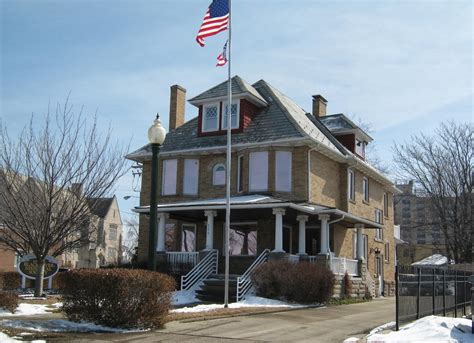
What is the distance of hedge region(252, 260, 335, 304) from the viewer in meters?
20.4

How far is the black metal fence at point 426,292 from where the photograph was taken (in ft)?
42.5

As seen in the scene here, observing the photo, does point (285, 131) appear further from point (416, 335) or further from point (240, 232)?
point (416, 335)

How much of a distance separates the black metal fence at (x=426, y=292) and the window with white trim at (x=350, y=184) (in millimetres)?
11005

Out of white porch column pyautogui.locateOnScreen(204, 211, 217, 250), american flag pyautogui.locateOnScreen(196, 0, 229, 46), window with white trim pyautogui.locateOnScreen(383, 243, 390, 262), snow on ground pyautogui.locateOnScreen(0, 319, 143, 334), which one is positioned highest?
american flag pyautogui.locateOnScreen(196, 0, 229, 46)

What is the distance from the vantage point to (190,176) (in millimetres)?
29641

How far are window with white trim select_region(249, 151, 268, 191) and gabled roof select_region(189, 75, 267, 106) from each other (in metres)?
3.22

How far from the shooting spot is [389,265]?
38.2 meters

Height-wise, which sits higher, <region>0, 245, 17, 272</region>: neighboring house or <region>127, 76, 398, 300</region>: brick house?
<region>127, 76, 398, 300</region>: brick house

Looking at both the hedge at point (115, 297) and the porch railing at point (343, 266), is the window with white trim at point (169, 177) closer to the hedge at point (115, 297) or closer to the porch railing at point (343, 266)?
the porch railing at point (343, 266)

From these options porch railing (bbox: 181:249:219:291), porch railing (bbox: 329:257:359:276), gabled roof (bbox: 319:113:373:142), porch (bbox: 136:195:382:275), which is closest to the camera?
porch railing (bbox: 181:249:219:291)

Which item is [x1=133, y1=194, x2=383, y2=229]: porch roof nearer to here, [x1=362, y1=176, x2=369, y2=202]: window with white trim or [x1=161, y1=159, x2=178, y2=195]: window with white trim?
[x1=161, y1=159, x2=178, y2=195]: window with white trim

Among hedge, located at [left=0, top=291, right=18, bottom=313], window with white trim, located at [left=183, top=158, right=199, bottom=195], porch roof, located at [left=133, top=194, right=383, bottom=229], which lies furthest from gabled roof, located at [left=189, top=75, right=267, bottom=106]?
hedge, located at [left=0, top=291, right=18, bottom=313]

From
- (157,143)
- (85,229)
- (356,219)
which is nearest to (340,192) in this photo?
(356,219)

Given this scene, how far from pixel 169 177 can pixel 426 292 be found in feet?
58.9
